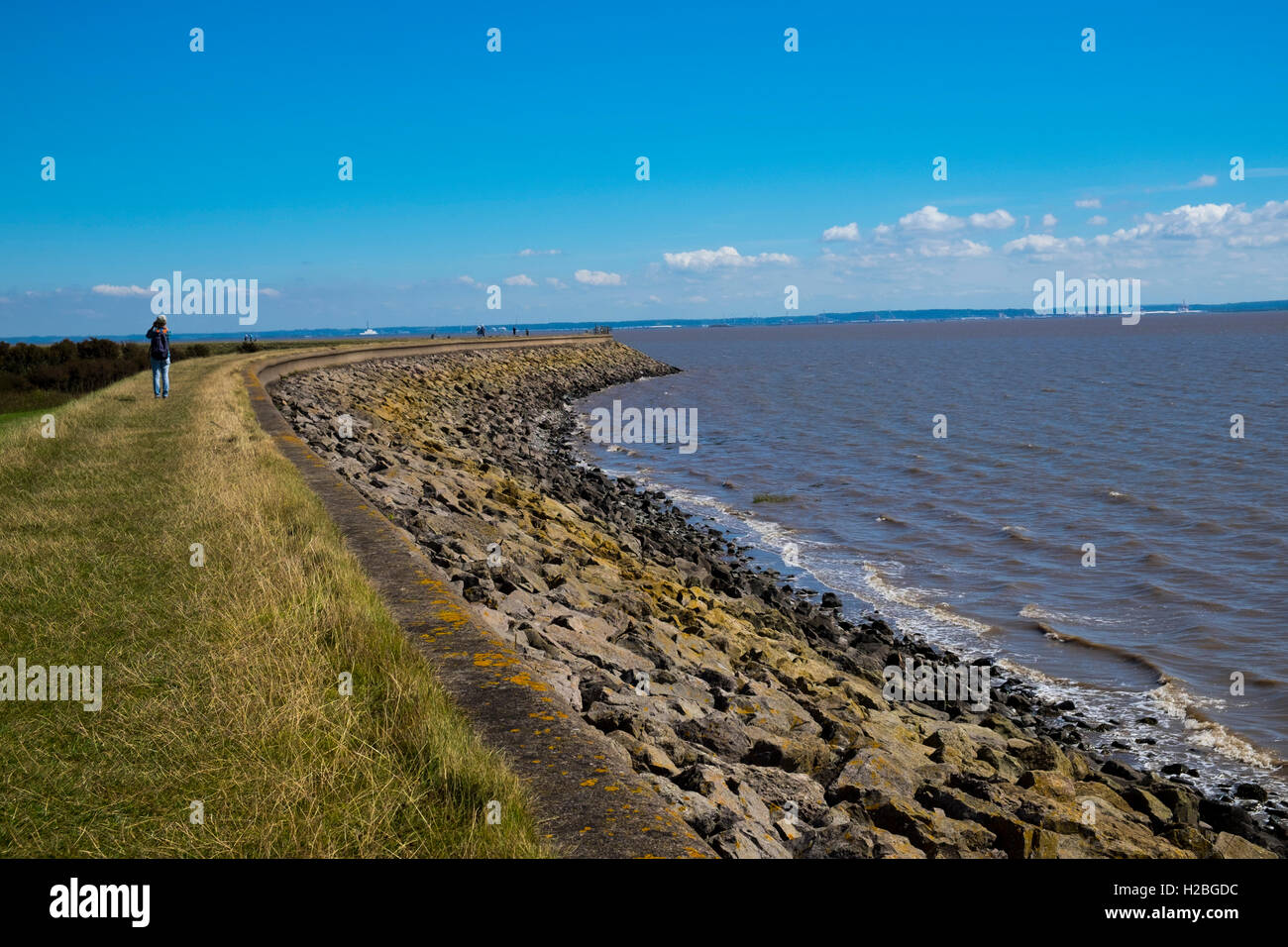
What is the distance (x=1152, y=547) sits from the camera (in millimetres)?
18062

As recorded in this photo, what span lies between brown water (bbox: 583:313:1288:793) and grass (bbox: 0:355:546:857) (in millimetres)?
8577

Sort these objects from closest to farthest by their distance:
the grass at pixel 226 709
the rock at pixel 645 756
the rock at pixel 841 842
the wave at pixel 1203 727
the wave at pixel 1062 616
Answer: the grass at pixel 226 709 → the rock at pixel 841 842 → the rock at pixel 645 756 → the wave at pixel 1203 727 → the wave at pixel 1062 616

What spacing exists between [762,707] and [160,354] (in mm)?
16511

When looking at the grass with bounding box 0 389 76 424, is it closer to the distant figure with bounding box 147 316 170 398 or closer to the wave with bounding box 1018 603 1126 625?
the distant figure with bounding box 147 316 170 398

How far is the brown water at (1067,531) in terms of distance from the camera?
1181cm

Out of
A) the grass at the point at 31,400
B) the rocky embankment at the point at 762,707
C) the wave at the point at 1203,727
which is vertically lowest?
the wave at the point at 1203,727

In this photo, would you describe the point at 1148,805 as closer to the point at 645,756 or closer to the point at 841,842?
the point at 841,842

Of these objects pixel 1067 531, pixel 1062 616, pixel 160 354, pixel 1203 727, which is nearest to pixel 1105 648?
pixel 1062 616

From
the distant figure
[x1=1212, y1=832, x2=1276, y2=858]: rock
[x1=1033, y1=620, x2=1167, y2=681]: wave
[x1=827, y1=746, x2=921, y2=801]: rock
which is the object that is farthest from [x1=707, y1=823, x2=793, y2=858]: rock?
the distant figure

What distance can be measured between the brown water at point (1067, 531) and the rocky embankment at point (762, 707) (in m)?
1.32

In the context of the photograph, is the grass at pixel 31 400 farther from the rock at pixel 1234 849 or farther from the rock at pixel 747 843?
the rock at pixel 1234 849

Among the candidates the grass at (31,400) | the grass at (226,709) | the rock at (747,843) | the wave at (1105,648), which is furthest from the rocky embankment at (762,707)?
the grass at (31,400)

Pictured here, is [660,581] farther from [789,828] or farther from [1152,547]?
[1152,547]
